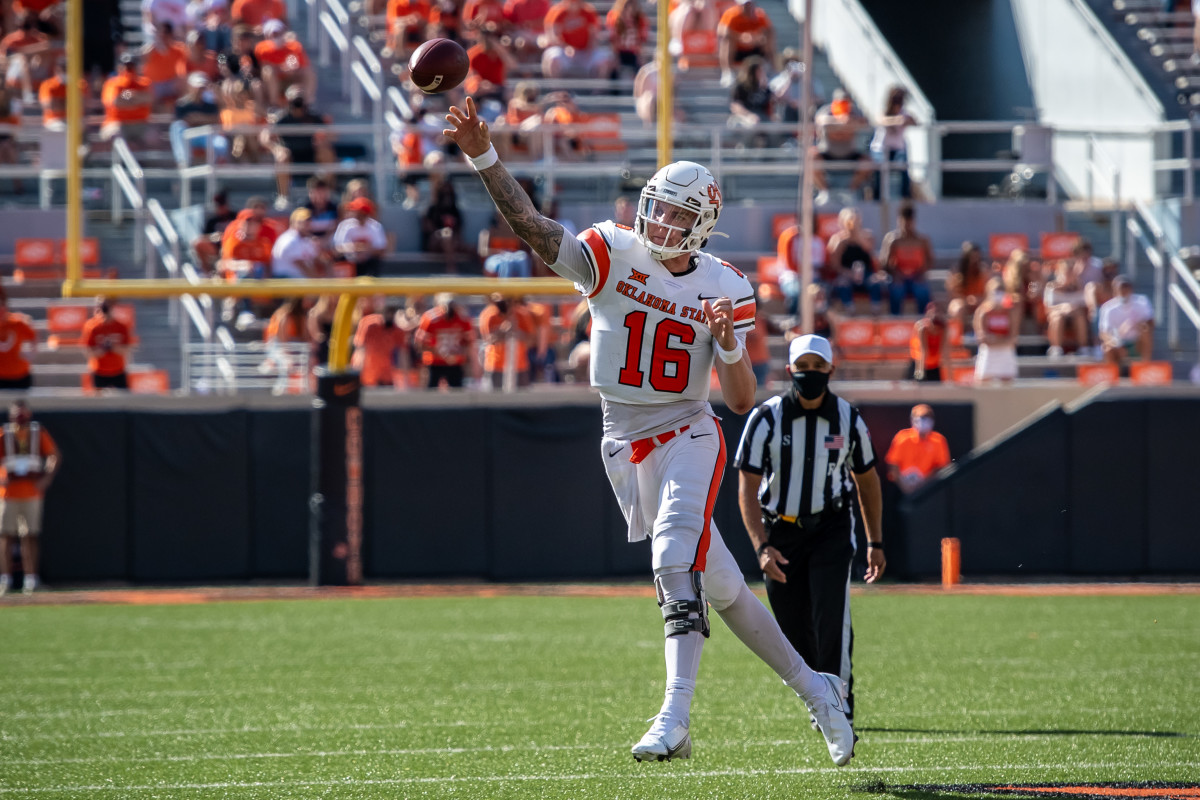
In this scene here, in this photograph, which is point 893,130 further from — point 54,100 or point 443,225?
point 54,100

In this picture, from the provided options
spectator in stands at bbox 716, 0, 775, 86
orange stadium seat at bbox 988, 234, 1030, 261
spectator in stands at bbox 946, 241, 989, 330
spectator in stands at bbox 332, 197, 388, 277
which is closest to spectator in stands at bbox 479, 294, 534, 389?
spectator in stands at bbox 332, 197, 388, 277

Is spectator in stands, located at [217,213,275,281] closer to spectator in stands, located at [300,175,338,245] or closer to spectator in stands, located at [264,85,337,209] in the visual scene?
spectator in stands, located at [300,175,338,245]

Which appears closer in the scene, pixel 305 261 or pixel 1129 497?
pixel 1129 497

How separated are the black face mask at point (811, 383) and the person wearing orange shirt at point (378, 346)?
8.67m

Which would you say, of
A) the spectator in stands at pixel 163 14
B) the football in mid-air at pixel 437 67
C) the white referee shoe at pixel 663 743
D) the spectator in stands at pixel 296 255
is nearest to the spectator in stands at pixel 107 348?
the spectator in stands at pixel 296 255

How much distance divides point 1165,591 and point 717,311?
883cm

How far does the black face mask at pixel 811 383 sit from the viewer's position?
245 inches

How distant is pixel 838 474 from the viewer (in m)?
6.20

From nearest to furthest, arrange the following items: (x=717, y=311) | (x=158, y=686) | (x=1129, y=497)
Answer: (x=717, y=311), (x=158, y=686), (x=1129, y=497)

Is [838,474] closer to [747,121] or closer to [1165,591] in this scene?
[1165,591]

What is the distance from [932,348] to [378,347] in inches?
206

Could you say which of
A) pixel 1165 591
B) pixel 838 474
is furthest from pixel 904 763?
pixel 1165 591

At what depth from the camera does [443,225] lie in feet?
51.6

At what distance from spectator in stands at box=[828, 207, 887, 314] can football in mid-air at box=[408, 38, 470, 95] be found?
10126mm
